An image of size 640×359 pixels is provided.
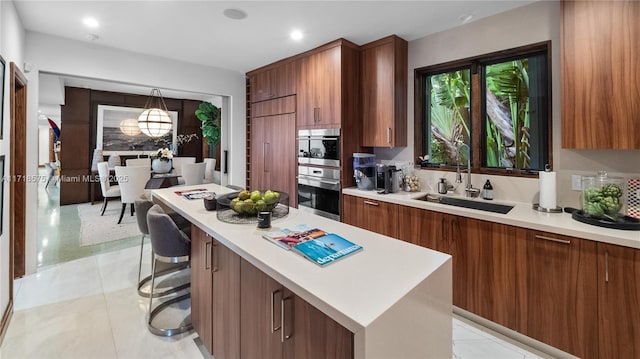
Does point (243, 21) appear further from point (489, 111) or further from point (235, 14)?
point (489, 111)

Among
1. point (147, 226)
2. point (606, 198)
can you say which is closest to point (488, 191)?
point (606, 198)

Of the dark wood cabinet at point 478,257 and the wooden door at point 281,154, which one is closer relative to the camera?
the dark wood cabinet at point 478,257

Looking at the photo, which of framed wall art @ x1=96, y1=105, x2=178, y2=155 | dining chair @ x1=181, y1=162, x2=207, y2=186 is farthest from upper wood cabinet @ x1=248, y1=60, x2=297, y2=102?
framed wall art @ x1=96, y1=105, x2=178, y2=155

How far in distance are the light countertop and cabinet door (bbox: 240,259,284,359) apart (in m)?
1.69

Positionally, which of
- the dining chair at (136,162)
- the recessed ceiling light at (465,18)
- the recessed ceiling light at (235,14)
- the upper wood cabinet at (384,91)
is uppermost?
the recessed ceiling light at (235,14)

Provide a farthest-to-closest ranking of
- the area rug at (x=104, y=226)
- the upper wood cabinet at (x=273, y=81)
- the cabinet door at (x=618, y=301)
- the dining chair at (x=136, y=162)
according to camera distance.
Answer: the dining chair at (x=136, y=162) < the area rug at (x=104, y=226) < the upper wood cabinet at (x=273, y=81) < the cabinet door at (x=618, y=301)

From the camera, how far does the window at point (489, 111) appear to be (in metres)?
2.52

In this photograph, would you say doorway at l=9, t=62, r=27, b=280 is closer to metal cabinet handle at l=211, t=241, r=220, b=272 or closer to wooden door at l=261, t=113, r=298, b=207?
metal cabinet handle at l=211, t=241, r=220, b=272

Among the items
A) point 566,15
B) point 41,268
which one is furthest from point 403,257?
point 41,268

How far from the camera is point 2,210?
218cm

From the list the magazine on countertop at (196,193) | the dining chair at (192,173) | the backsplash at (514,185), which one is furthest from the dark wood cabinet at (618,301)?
the dining chair at (192,173)

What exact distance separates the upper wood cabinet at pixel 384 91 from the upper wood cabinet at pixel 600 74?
1386mm

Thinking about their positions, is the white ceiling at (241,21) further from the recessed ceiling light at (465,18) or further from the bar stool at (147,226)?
the bar stool at (147,226)

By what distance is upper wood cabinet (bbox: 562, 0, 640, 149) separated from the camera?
1815 millimetres
